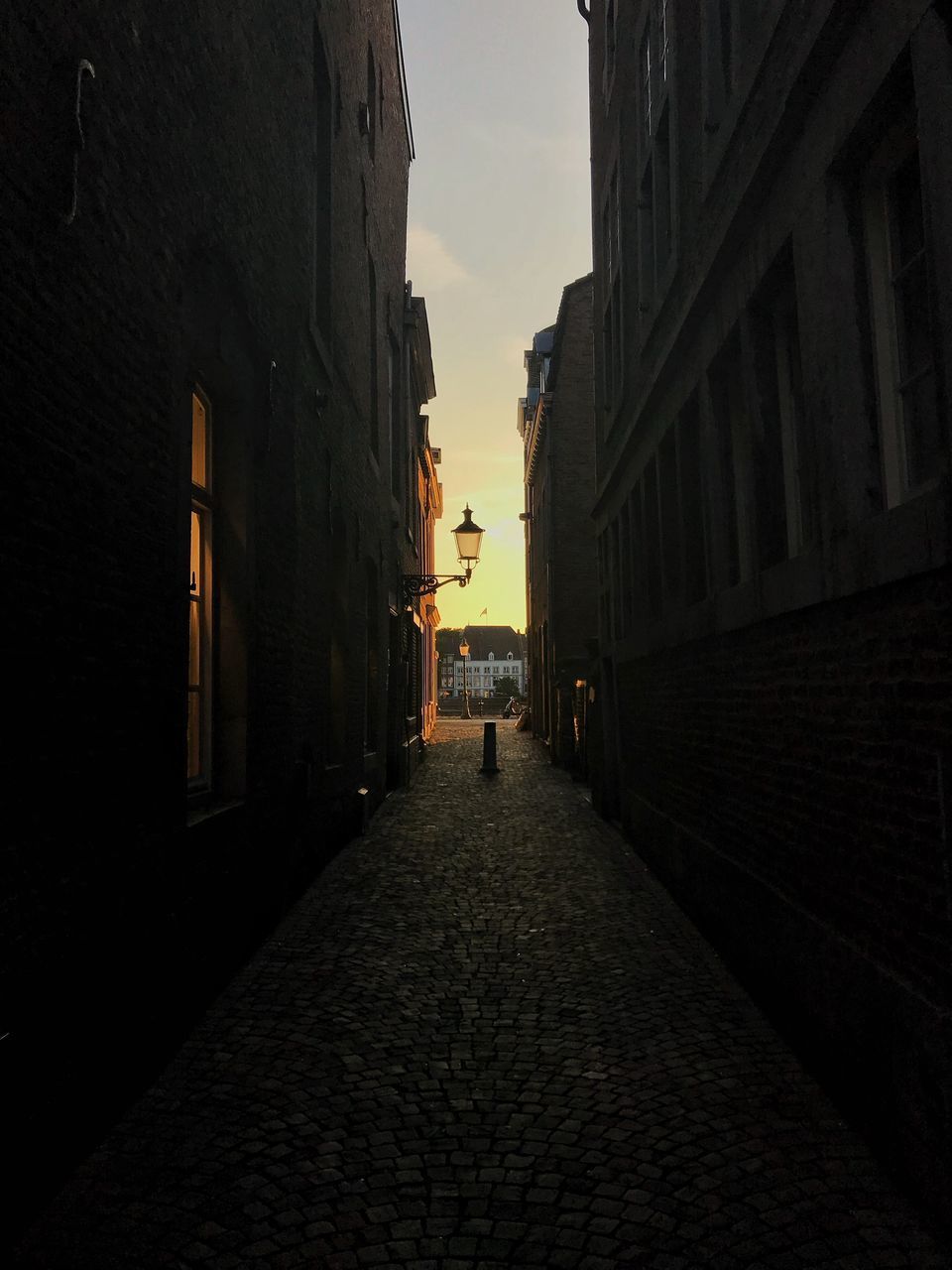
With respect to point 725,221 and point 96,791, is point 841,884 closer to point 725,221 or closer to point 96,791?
point 96,791

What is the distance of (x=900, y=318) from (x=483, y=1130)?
3426 mm

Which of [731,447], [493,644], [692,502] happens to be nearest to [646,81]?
[692,502]

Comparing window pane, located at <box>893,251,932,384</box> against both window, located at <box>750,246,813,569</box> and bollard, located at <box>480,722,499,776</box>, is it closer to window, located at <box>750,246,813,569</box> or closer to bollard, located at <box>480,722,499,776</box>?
window, located at <box>750,246,813,569</box>

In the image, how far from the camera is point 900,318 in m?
3.82

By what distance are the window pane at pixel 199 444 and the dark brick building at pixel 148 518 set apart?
18 mm

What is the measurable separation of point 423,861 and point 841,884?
5915 mm

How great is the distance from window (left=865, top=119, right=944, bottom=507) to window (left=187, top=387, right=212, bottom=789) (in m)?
3.62

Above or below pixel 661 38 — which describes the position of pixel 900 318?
below

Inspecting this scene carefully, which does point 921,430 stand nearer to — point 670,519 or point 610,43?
point 670,519

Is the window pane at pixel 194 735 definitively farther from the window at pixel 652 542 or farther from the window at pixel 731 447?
the window at pixel 652 542

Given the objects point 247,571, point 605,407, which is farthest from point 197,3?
point 605,407

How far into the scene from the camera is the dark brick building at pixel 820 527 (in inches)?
124

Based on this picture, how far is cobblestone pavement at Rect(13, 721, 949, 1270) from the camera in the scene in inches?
110

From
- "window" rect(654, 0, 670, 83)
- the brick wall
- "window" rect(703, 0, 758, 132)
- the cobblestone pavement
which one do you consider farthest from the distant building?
the cobblestone pavement
